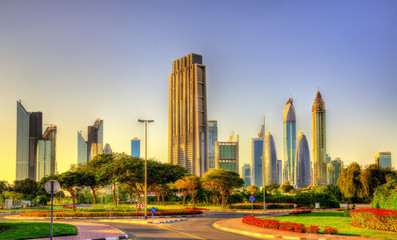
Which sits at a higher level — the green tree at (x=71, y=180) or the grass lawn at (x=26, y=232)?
the green tree at (x=71, y=180)

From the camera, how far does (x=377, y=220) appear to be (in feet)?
81.3

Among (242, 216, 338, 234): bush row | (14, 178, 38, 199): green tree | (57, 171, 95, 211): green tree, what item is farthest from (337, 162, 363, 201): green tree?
(14, 178, 38, 199): green tree

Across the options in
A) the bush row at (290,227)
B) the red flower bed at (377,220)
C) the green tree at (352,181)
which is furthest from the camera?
the green tree at (352,181)

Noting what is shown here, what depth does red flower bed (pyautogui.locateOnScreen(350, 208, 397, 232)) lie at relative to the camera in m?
23.7

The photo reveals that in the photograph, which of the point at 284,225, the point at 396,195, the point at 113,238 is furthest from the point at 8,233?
the point at 396,195

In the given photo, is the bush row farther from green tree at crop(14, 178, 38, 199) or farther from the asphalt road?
green tree at crop(14, 178, 38, 199)

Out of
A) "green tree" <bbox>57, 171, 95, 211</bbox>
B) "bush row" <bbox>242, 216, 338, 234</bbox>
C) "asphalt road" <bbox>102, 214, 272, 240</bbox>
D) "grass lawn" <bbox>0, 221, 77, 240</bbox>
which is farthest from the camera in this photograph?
"green tree" <bbox>57, 171, 95, 211</bbox>

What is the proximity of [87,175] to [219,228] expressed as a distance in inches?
1058

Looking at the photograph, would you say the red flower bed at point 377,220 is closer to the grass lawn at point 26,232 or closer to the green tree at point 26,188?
the grass lawn at point 26,232

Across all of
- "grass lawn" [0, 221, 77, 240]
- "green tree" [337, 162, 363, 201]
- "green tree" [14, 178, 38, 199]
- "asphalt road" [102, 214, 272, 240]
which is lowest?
"green tree" [14, 178, 38, 199]

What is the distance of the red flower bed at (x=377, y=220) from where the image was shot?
23.7 m

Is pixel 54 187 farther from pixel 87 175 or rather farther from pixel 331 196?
pixel 331 196

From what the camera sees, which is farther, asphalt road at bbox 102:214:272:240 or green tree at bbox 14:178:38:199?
green tree at bbox 14:178:38:199

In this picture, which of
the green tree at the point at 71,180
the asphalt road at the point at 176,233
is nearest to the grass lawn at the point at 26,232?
the asphalt road at the point at 176,233
